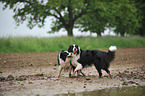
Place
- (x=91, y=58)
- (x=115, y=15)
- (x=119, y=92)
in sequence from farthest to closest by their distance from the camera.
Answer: (x=115, y=15) < (x=91, y=58) < (x=119, y=92)

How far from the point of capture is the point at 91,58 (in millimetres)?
8531

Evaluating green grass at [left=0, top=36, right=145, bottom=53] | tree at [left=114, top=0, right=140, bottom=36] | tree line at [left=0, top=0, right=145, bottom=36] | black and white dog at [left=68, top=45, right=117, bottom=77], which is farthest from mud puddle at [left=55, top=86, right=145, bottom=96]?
tree at [left=114, top=0, right=140, bottom=36]

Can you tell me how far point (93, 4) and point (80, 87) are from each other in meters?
24.1

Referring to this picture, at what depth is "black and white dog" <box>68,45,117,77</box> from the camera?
8.21 metres

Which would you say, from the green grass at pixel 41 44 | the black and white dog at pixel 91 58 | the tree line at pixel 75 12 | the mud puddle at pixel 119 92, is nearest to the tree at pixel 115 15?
the tree line at pixel 75 12

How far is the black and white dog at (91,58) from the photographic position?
323 inches

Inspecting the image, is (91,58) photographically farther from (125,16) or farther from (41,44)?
(125,16)

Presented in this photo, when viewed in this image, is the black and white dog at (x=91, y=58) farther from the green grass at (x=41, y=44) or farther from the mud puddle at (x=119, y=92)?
the green grass at (x=41, y=44)

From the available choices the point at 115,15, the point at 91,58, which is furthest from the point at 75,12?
the point at 91,58

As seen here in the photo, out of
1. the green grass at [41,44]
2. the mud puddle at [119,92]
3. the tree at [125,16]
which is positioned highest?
the tree at [125,16]

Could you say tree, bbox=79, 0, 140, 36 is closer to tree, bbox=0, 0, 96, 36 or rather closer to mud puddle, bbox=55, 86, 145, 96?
tree, bbox=0, 0, 96, 36

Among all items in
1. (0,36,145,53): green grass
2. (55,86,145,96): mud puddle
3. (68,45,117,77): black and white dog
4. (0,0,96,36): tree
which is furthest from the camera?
(0,0,96,36): tree

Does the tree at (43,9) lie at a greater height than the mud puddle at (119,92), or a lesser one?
greater

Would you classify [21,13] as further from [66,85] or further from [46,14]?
[66,85]
